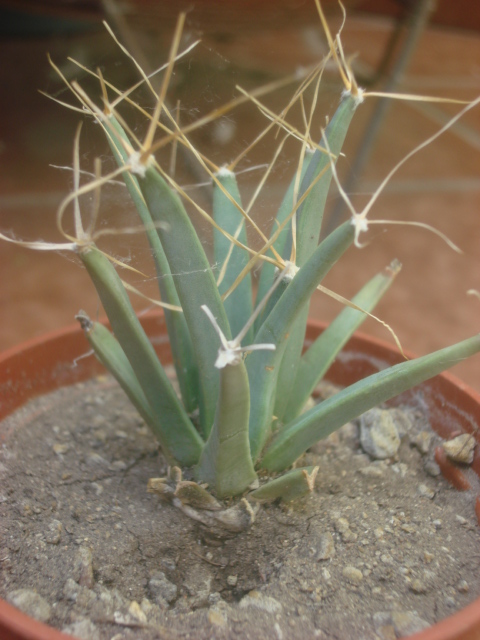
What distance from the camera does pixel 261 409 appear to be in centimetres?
52

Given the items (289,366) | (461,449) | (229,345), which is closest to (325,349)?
(289,366)

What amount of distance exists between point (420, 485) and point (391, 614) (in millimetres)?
185

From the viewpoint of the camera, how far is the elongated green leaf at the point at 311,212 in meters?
0.50

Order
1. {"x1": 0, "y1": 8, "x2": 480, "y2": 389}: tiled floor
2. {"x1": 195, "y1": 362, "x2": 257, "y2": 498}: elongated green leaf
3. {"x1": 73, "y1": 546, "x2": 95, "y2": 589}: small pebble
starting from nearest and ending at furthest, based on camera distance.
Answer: {"x1": 195, "y1": 362, "x2": 257, "y2": 498}: elongated green leaf
{"x1": 73, "y1": 546, "x2": 95, "y2": 589}: small pebble
{"x1": 0, "y1": 8, "x2": 480, "y2": 389}: tiled floor

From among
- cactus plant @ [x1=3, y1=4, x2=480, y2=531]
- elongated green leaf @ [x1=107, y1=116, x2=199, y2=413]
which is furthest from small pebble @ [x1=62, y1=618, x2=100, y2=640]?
elongated green leaf @ [x1=107, y1=116, x2=199, y2=413]

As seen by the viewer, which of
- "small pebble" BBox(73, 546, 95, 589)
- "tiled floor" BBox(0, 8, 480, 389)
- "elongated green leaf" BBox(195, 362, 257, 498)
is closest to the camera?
"elongated green leaf" BBox(195, 362, 257, 498)

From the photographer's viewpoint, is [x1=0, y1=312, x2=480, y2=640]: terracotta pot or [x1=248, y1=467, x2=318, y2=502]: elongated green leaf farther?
[x1=0, y1=312, x2=480, y2=640]: terracotta pot

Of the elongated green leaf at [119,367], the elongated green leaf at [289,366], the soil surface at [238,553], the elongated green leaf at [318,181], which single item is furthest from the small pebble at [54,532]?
the elongated green leaf at [318,181]

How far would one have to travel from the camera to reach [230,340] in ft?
1.69

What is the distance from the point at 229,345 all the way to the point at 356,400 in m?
0.15

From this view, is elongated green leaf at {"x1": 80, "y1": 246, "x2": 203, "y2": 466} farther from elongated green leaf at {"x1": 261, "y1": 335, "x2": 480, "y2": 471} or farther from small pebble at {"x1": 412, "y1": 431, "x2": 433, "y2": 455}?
small pebble at {"x1": 412, "y1": 431, "x2": 433, "y2": 455}

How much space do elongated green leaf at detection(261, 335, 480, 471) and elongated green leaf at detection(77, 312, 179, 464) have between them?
110 mm

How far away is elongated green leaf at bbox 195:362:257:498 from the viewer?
1.30 ft

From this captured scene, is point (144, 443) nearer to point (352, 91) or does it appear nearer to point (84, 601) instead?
point (84, 601)
